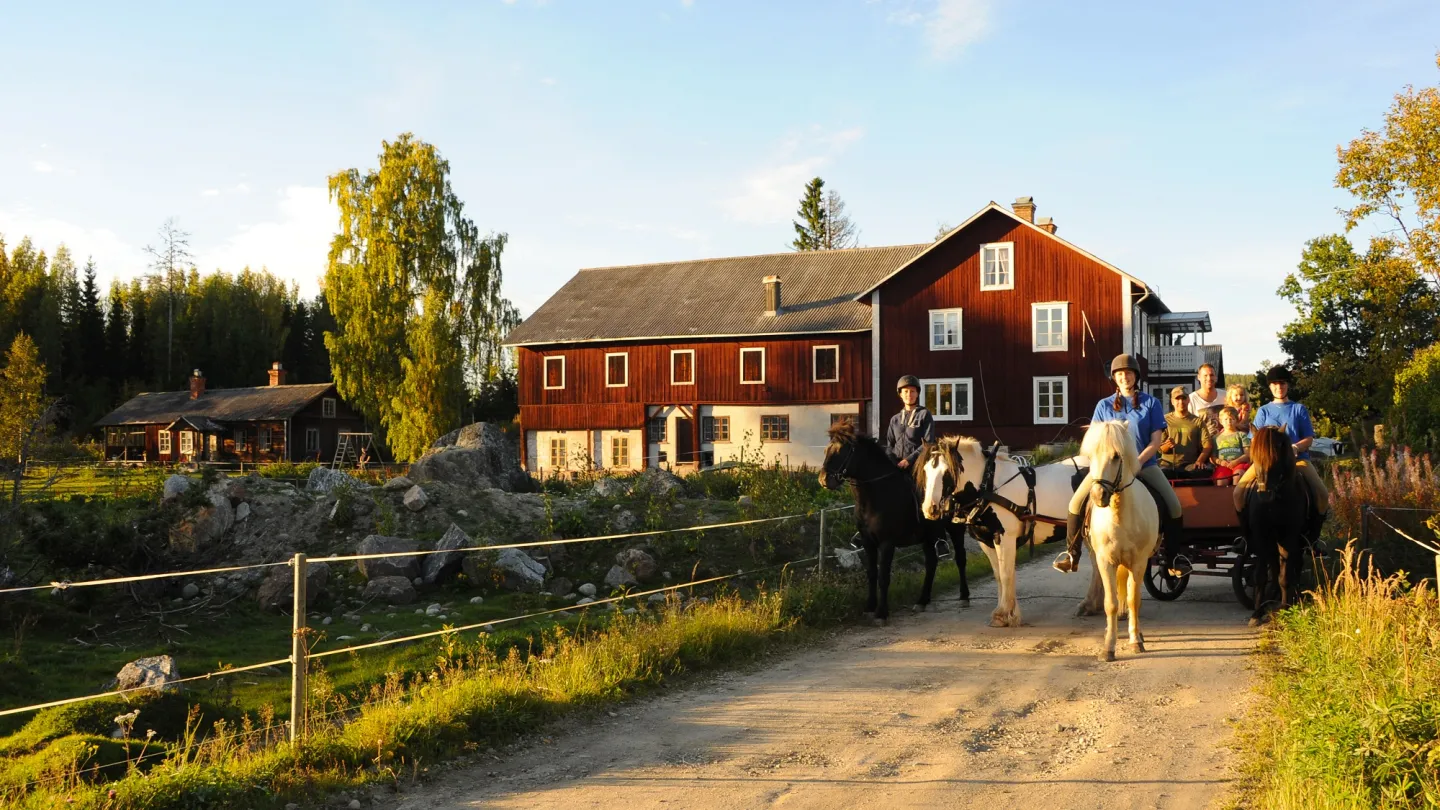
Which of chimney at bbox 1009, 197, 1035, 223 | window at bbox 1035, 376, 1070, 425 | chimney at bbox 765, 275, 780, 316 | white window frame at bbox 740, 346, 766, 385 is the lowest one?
window at bbox 1035, 376, 1070, 425

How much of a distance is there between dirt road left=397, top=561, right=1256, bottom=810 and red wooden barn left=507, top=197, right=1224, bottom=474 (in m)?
23.8

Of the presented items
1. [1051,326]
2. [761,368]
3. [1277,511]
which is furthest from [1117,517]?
[761,368]

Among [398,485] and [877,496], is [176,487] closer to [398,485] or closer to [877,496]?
[398,485]

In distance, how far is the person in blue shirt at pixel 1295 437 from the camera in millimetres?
9867

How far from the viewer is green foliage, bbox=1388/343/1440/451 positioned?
20.4 m

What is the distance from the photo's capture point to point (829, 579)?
12.2 m

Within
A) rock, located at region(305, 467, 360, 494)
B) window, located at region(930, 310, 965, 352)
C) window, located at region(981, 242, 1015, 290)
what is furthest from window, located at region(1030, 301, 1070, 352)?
rock, located at region(305, 467, 360, 494)

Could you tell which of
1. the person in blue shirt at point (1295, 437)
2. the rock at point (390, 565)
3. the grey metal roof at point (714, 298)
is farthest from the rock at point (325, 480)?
the grey metal roof at point (714, 298)

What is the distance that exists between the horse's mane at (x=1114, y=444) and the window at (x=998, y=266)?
28882mm

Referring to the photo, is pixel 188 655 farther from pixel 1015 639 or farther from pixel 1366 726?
pixel 1366 726

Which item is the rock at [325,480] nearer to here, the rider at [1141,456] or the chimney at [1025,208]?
the rider at [1141,456]

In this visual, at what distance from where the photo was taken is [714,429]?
42.2m

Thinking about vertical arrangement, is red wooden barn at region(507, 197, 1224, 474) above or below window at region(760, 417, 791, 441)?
above

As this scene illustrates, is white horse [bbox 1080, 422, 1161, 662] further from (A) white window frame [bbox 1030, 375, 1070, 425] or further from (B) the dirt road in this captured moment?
(A) white window frame [bbox 1030, 375, 1070, 425]
